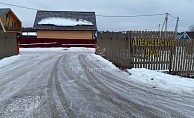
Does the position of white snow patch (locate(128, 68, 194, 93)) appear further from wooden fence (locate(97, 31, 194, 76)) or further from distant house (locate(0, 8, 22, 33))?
distant house (locate(0, 8, 22, 33))

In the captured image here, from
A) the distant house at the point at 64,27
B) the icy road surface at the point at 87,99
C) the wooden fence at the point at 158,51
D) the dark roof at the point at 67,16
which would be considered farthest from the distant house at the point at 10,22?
the icy road surface at the point at 87,99

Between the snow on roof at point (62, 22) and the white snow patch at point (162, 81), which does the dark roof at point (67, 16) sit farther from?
the white snow patch at point (162, 81)

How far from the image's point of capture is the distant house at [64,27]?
33406mm

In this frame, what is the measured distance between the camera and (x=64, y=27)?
110ft

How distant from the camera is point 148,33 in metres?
8.12

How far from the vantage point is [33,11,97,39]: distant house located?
33.4m

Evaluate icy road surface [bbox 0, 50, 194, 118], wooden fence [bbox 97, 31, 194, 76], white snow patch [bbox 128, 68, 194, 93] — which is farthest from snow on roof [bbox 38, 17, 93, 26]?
icy road surface [bbox 0, 50, 194, 118]

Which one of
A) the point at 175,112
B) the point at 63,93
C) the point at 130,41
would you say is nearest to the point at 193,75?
the point at 130,41

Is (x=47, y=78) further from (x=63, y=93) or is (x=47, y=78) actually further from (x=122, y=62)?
(x=122, y=62)

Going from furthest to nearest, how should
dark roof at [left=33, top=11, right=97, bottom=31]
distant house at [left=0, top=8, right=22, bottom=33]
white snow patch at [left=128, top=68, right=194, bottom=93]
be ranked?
distant house at [left=0, top=8, right=22, bottom=33], dark roof at [left=33, top=11, right=97, bottom=31], white snow patch at [left=128, top=68, right=194, bottom=93]

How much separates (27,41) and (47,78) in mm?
20726

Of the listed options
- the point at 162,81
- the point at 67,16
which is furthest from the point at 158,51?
the point at 67,16

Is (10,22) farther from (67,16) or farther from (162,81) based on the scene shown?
(162,81)

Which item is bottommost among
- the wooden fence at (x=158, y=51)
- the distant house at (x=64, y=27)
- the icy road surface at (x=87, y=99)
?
the icy road surface at (x=87, y=99)
